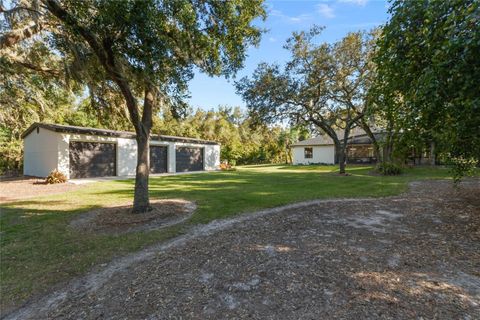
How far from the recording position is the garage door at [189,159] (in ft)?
70.5

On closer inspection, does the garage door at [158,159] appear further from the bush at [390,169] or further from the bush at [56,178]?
the bush at [390,169]

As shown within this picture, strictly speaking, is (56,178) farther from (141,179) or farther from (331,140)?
(331,140)

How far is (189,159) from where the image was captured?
879 inches

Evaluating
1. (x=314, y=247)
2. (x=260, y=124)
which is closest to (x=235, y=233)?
(x=314, y=247)

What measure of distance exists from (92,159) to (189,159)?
25.7ft

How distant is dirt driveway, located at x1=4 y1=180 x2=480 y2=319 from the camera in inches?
106

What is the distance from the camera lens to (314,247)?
14.2 feet

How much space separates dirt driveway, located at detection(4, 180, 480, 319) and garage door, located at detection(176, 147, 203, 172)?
16.4 m

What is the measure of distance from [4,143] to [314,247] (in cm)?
2418

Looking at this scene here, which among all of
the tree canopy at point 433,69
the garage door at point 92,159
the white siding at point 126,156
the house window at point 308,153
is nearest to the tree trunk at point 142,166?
the tree canopy at point 433,69

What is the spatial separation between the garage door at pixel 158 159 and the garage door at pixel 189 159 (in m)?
1.22

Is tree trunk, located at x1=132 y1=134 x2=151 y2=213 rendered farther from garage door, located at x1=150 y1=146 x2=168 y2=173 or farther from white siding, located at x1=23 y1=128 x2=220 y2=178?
garage door, located at x1=150 y1=146 x2=168 y2=173

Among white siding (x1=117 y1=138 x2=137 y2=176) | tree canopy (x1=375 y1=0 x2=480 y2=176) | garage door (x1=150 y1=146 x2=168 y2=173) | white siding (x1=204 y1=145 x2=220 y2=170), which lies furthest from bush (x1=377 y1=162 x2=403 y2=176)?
white siding (x1=117 y1=138 x2=137 y2=176)

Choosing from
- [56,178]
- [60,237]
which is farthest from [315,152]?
[60,237]
